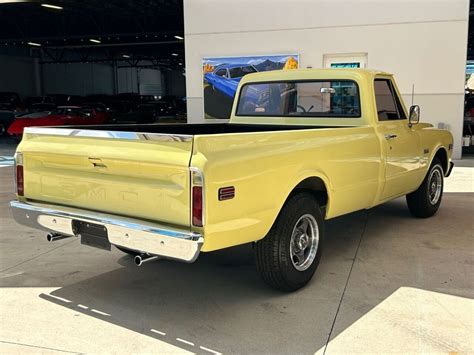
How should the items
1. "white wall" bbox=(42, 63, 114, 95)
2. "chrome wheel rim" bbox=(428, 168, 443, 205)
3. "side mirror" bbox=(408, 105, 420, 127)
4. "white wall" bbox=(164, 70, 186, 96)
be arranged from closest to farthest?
"side mirror" bbox=(408, 105, 420, 127), "chrome wheel rim" bbox=(428, 168, 443, 205), "white wall" bbox=(42, 63, 114, 95), "white wall" bbox=(164, 70, 186, 96)

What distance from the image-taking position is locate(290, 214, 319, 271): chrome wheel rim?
→ 4.14 m

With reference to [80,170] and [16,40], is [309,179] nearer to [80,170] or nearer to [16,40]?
[80,170]

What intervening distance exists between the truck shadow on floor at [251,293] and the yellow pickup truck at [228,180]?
0.31 m

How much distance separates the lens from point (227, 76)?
45.5 feet

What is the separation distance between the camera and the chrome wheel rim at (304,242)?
4.14m

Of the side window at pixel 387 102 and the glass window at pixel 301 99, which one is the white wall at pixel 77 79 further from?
the side window at pixel 387 102

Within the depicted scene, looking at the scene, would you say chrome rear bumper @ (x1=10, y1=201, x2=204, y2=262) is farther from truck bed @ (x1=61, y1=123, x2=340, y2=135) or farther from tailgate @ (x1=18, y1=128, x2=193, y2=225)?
truck bed @ (x1=61, y1=123, x2=340, y2=135)

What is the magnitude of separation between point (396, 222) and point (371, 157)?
191cm

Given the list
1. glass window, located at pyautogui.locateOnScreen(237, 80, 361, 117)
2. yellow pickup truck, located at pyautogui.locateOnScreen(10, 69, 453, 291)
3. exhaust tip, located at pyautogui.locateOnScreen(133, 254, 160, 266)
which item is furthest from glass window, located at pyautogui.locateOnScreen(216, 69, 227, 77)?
exhaust tip, located at pyautogui.locateOnScreen(133, 254, 160, 266)

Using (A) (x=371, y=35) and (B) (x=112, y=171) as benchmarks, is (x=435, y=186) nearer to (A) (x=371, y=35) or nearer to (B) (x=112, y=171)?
(B) (x=112, y=171)

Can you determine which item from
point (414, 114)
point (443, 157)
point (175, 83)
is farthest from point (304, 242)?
point (175, 83)

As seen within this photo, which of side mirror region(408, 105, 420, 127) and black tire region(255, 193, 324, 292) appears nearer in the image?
black tire region(255, 193, 324, 292)

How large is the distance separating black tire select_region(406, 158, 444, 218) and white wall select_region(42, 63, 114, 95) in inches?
1425

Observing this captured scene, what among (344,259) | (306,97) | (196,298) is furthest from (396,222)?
(196,298)
